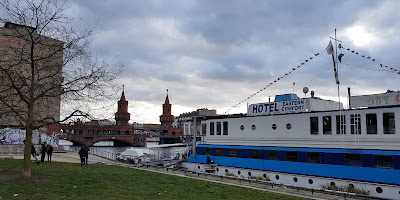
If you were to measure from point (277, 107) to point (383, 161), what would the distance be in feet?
28.5

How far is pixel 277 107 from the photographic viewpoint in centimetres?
2586

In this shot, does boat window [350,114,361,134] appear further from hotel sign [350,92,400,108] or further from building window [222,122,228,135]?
building window [222,122,228,135]

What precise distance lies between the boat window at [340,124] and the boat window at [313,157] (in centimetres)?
213

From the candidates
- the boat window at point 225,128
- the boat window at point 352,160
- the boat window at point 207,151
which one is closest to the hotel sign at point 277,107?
the boat window at point 225,128

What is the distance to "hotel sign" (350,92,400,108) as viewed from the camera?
64.4 feet

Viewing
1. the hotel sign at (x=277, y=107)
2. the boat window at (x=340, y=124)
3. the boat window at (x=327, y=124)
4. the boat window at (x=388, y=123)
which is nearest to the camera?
the boat window at (x=388, y=123)

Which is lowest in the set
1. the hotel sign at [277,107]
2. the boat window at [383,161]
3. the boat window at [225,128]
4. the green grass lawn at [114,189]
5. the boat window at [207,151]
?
the green grass lawn at [114,189]

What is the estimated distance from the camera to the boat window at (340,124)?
21172mm

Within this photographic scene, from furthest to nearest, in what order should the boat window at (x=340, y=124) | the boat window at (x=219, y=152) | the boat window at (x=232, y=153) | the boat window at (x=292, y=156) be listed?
the boat window at (x=219, y=152), the boat window at (x=232, y=153), the boat window at (x=292, y=156), the boat window at (x=340, y=124)

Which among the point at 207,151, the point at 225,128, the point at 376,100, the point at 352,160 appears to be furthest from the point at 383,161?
the point at 207,151

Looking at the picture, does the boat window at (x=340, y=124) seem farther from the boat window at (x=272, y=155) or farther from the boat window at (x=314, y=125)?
the boat window at (x=272, y=155)

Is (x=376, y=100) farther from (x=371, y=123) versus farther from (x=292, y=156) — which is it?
(x=292, y=156)

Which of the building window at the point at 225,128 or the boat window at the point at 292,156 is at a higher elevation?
the building window at the point at 225,128

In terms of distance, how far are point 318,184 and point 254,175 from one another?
5.49 metres
